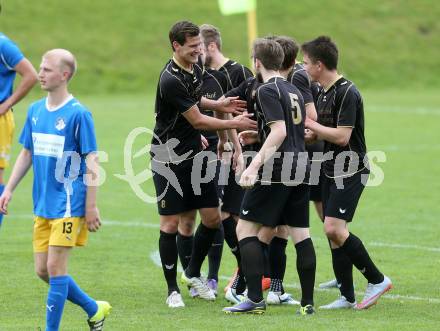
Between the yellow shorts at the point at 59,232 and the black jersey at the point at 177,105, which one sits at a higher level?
the black jersey at the point at 177,105


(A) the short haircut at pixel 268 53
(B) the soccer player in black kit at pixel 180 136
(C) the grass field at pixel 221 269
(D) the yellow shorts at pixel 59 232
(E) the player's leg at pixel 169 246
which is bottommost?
(C) the grass field at pixel 221 269

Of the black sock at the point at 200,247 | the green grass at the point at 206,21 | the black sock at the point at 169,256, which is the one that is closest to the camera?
the black sock at the point at 169,256

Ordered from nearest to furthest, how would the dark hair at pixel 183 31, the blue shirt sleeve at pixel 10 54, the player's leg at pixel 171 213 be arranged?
the dark hair at pixel 183 31
the player's leg at pixel 171 213
the blue shirt sleeve at pixel 10 54

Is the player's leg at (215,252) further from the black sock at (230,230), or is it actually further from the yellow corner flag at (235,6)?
the yellow corner flag at (235,6)

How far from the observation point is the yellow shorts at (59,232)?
6.96 meters

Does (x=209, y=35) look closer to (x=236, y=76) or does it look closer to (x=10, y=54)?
(x=236, y=76)

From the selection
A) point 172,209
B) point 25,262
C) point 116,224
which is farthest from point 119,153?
point 172,209

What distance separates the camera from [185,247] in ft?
31.3

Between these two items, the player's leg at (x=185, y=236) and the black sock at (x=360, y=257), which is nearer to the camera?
the black sock at (x=360, y=257)

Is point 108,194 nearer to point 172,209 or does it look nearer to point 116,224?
point 116,224

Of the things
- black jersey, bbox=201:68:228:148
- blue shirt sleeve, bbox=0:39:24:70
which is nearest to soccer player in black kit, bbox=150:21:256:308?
black jersey, bbox=201:68:228:148

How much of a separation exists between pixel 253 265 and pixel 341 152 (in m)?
1.28

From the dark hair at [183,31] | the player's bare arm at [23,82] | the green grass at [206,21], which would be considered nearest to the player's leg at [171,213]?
the dark hair at [183,31]

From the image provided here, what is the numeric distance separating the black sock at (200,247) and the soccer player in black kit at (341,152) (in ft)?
4.29
